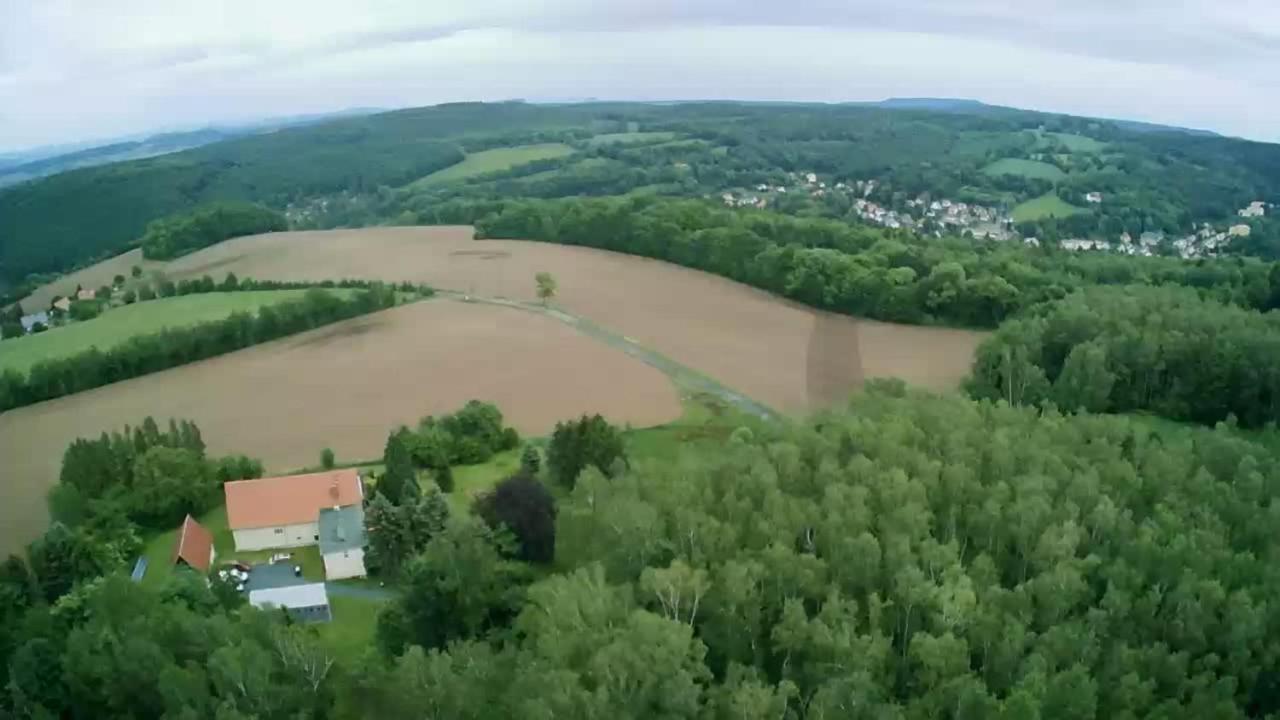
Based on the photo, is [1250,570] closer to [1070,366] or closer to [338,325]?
[1070,366]

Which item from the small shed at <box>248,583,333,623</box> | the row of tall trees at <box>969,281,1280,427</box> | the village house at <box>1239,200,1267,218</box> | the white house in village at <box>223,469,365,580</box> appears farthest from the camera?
the village house at <box>1239,200,1267,218</box>

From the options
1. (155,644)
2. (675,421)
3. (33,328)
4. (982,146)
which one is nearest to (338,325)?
(33,328)

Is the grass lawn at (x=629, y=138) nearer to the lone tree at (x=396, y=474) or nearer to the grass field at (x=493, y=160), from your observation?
the grass field at (x=493, y=160)

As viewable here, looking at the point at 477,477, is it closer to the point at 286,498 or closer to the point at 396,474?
the point at 396,474

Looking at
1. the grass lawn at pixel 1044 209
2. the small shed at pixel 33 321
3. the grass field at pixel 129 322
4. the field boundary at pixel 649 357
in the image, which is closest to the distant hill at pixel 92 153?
the small shed at pixel 33 321

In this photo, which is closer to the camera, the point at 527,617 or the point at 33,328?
the point at 527,617

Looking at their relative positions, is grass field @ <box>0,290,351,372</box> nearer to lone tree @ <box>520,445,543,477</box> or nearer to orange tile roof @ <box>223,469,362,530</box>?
orange tile roof @ <box>223,469,362,530</box>

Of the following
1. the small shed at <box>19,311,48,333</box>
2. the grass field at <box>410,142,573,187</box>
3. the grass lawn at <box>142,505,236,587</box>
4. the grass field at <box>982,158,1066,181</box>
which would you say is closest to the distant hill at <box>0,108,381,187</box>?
the small shed at <box>19,311,48,333</box>
